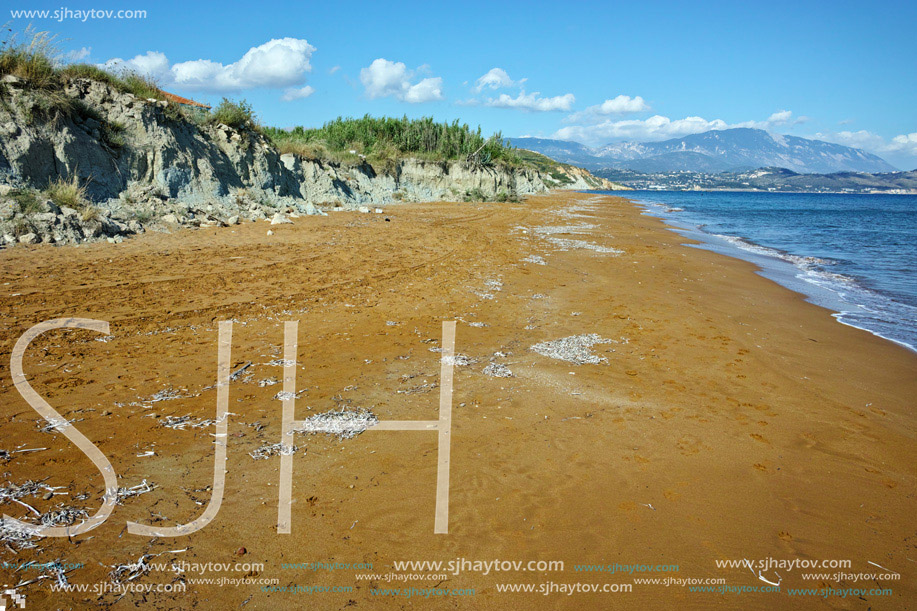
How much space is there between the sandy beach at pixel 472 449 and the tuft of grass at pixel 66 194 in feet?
11.1

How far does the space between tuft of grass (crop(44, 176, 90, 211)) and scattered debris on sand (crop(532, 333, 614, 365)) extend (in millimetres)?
12011

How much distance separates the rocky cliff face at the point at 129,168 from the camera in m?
10.9

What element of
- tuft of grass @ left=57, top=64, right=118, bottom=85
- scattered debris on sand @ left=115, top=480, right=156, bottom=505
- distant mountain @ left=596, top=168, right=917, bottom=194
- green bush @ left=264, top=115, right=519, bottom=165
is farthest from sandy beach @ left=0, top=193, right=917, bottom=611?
distant mountain @ left=596, top=168, right=917, bottom=194

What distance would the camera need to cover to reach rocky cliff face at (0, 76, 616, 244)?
10.9 meters

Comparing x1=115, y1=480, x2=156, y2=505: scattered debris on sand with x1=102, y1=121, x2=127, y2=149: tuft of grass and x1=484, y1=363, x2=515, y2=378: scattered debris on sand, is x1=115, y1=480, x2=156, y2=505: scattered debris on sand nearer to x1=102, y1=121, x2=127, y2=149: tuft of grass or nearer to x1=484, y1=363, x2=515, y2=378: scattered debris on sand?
x1=484, y1=363, x2=515, y2=378: scattered debris on sand

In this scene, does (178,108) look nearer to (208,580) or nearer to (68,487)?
(68,487)

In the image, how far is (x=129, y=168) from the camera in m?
14.1

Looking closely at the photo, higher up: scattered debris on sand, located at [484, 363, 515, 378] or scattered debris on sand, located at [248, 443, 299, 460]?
scattered debris on sand, located at [484, 363, 515, 378]

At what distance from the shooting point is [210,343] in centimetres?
581

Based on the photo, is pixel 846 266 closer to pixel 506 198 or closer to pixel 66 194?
pixel 66 194

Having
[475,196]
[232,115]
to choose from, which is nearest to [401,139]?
[475,196]

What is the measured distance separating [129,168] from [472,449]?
15362 mm

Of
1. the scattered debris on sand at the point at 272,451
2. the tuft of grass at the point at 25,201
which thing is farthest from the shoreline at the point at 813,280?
the tuft of grass at the point at 25,201

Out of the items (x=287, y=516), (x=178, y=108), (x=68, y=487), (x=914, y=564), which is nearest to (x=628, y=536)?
(x=914, y=564)
